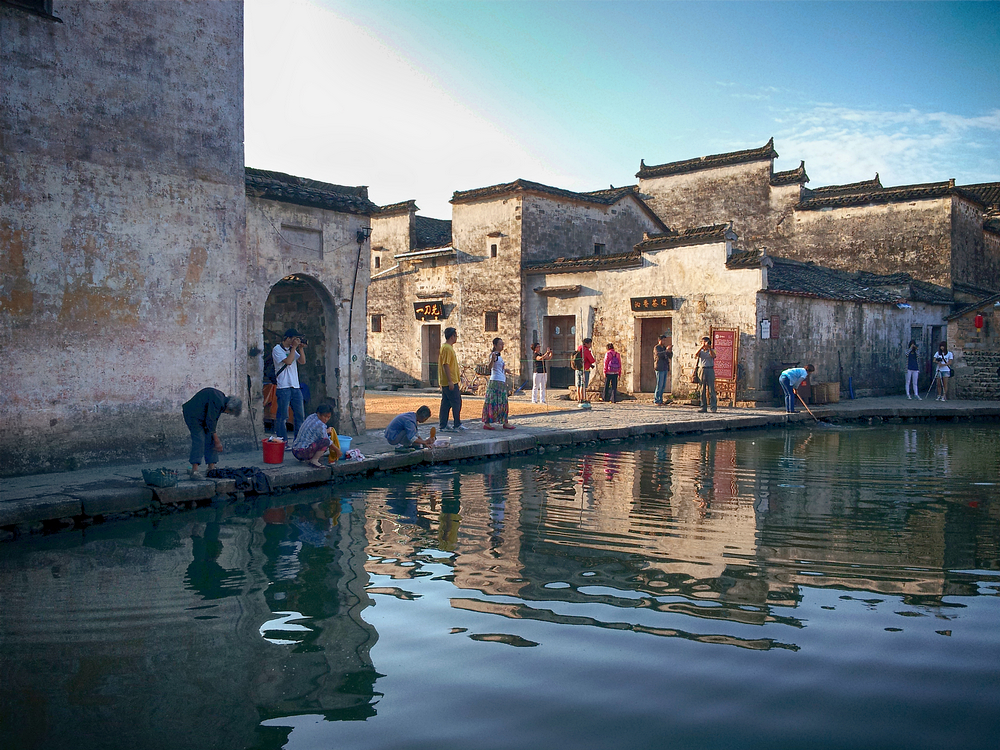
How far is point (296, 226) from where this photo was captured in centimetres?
1184

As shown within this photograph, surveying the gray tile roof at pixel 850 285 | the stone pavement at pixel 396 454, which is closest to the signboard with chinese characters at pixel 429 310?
the stone pavement at pixel 396 454

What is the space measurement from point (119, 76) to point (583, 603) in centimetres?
837

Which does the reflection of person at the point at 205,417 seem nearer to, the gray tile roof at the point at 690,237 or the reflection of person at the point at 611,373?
the reflection of person at the point at 611,373

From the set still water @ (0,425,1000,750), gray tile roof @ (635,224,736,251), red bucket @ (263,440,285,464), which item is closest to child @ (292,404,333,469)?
red bucket @ (263,440,285,464)

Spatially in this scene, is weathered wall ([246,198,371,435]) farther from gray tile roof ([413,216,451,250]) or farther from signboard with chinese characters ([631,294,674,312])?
gray tile roof ([413,216,451,250])

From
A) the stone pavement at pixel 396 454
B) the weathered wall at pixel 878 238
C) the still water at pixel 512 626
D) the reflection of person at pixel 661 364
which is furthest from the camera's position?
the weathered wall at pixel 878 238

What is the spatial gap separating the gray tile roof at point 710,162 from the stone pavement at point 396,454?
1104 cm

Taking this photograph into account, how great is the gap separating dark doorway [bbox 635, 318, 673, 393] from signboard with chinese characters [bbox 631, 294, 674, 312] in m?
0.58

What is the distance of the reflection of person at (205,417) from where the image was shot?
8.38m

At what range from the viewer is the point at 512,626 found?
470 cm

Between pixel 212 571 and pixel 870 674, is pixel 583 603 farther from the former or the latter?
pixel 212 571

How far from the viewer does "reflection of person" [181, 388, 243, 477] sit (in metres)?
8.38

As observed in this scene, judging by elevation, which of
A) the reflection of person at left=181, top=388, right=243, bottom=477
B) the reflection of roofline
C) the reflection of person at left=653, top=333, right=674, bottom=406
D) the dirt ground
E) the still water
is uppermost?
the reflection of roofline

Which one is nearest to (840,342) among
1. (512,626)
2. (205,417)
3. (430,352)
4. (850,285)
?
(850,285)
